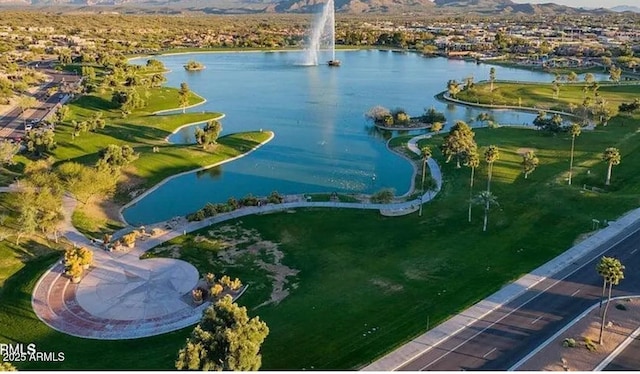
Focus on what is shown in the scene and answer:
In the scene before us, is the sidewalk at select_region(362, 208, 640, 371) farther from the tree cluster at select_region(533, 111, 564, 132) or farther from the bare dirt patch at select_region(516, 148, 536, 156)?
the tree cluster at select_region(533, 111, 564, 132)

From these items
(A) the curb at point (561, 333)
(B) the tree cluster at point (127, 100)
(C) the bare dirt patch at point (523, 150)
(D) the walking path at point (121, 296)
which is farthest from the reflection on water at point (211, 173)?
(A) the curb at point (561, 333)

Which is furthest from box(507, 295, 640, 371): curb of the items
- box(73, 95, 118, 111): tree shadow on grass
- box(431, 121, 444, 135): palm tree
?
box(73, 95, 118, 111): tree shadow on grass

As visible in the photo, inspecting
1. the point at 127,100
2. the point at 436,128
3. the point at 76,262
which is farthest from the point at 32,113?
the point at 436,128

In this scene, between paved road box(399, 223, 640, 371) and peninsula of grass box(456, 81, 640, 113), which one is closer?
paved road box(399, 223, 640, 371)

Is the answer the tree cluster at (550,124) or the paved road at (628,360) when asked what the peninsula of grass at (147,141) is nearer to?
the tree cluster at (550,124)

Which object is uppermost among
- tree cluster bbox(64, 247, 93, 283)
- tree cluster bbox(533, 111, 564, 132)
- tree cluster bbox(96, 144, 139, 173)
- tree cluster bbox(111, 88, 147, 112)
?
tree cluster bbox(111, 88, 147, 112)

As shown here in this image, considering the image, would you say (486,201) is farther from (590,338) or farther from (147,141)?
(147,141)

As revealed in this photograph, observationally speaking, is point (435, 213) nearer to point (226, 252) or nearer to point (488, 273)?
point (488, 273)
